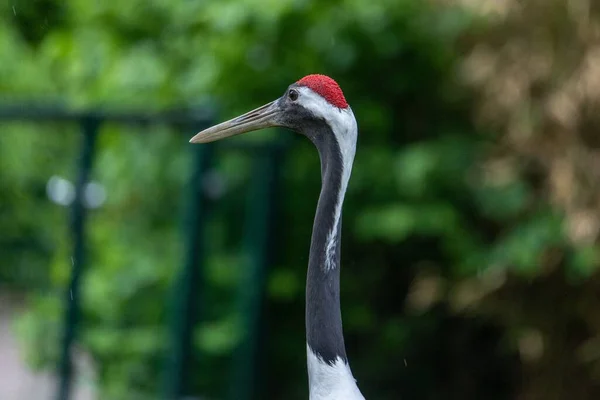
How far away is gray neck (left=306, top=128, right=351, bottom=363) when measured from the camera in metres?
3.11

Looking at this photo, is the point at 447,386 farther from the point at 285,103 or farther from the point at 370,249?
the point at 285,103

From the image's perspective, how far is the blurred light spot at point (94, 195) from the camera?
5.65 metres

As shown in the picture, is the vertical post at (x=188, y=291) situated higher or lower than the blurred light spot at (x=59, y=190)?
lower

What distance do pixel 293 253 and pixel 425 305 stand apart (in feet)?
2.60

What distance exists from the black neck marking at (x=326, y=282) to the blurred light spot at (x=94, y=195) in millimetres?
2691

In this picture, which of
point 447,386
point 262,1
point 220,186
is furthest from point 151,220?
point 447,386

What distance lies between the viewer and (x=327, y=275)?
10.2 ft

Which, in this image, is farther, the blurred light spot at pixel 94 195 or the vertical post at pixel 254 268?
the vertical post at pixel 254 268

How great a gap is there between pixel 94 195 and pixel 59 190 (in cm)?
23

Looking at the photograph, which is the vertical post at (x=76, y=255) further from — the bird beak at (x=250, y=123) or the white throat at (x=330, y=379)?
the white throat at (x=330, y=379)

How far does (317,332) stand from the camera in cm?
311

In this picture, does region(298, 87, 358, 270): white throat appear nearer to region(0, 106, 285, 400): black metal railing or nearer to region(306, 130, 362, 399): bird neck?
region(306, 130, 362, 399): bird neck

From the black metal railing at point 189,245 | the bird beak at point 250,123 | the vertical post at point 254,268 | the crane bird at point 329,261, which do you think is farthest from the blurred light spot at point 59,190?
the crane bird at point 329,261

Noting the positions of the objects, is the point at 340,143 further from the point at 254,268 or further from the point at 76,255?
the point at 254,268
